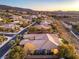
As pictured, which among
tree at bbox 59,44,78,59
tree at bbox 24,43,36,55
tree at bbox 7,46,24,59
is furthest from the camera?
tree at bbox 24,43,36,55

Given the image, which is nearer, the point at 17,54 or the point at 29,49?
the point at 17,54

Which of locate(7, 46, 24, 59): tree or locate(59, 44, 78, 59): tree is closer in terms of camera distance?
locate(7, 46, 24, 59): tree

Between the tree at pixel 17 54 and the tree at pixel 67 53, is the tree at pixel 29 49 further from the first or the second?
the tree at pixel 67 53

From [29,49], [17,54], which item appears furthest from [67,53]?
[17,54]

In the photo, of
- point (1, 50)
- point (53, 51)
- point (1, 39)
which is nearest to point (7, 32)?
point (1, 39)

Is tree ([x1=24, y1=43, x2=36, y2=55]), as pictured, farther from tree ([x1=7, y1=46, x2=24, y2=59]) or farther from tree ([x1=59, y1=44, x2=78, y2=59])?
tree ([x1=59, y1=44, x2=78, y2=59])

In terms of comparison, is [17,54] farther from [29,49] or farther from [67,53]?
[67,53]

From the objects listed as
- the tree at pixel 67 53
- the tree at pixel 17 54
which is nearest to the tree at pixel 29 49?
the tree at pixel 17 54

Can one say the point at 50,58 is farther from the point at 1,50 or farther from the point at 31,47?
the point at 1,50

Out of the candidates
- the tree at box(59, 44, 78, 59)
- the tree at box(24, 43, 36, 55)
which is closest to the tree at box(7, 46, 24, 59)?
the tree at box(24, 43, 36, 55)

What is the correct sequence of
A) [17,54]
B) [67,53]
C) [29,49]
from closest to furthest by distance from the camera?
1. [17,54]
2. [67,53]
3. [29,49]

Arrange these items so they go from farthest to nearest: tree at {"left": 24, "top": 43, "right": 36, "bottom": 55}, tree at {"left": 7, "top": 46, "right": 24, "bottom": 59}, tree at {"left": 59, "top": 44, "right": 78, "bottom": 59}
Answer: tree at {"left": 24, "top": 43, "right": 36, "bottom": 55}, tree at {"left": 59, "top": 44, "right": 78, "bottom": 59}, tree at {"left": 7, "top": 46, "right": 24, "bottom": 59}
